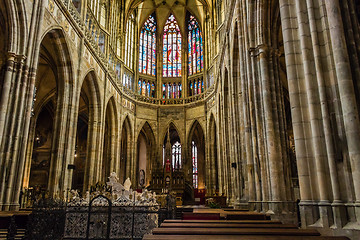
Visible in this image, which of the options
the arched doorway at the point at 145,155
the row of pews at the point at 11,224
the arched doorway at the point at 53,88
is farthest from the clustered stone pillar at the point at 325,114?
the arched doorway at the point at 145,155

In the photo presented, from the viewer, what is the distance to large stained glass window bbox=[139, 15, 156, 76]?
33.5m

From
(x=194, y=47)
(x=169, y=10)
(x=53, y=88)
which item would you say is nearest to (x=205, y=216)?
(x=53, y=88)

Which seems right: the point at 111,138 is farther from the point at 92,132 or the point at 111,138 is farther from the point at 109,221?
the point at 109,221

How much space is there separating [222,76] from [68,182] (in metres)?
13.5

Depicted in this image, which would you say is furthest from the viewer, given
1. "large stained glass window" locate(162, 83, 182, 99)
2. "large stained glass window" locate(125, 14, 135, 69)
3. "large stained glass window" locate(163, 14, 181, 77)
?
"large stained glass window" locate(163, 14, 181, 77)

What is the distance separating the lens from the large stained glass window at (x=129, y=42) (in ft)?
101

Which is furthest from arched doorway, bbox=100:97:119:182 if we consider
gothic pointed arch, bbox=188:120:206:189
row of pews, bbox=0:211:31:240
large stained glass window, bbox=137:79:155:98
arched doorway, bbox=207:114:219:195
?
row of pews, bbox=0:211:31:240

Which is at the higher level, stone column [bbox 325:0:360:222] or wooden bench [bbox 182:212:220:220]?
stone column [bbox 325:0:360:222]

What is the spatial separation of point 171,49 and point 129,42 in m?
5.55

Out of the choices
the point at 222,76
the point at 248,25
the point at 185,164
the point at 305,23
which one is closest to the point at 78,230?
the point at 305,23

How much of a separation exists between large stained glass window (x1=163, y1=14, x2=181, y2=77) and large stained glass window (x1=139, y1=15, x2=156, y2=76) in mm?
1365

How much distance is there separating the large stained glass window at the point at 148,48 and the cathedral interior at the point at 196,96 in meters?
0.14

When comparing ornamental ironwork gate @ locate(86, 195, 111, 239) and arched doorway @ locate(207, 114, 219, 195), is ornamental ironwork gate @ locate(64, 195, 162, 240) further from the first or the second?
arched doorway @ locate(207, 114, 219, 195)

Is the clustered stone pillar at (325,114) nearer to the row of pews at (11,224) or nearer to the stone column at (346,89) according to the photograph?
the stone column at (346,89)
